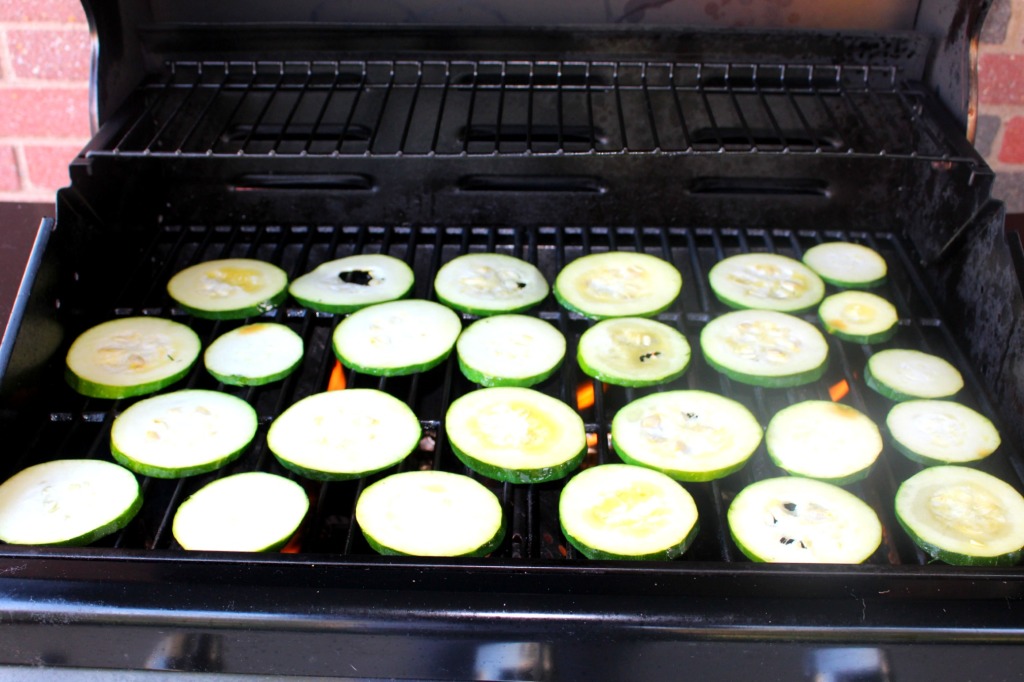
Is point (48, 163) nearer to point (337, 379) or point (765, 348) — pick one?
point (337, 379)

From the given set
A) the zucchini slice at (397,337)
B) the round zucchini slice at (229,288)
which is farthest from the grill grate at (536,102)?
the zucchini slice at (397,337)

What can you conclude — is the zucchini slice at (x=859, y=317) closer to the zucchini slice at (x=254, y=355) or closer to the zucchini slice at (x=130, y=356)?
the zucchini slice at (x=254, y=355)

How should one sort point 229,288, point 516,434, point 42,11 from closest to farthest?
point 516,434, point 229,288, point 42,11

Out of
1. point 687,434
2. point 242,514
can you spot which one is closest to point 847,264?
point 687,434

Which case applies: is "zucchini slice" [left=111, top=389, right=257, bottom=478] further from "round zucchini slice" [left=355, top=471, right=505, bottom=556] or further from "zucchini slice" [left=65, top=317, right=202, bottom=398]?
"round zucchini slice" [left=355, top=471, right=505, bottom=556]

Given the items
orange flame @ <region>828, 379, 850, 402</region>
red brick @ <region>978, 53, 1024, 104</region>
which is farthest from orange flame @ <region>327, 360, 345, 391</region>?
red brick @ <region>978, 53, 1024, 104</region>

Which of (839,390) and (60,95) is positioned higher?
(60,95)
